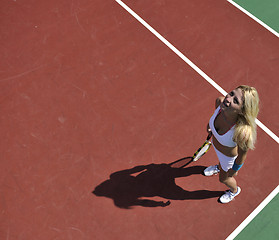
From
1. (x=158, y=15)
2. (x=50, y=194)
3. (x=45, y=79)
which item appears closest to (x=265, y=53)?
(x=158, y=15)

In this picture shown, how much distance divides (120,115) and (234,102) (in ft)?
10.2

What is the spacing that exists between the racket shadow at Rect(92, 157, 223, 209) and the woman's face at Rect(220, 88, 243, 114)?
2249 mm

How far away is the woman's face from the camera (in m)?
4.60

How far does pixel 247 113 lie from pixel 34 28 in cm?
595

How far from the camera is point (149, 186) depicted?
655 centimetres

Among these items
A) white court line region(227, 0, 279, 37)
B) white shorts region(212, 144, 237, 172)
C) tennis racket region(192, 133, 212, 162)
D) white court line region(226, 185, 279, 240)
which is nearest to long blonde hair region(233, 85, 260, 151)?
white shorts region(212, 144, 237, 172)

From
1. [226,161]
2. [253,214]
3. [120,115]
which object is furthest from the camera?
[120,115]

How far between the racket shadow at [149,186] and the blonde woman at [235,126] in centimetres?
117

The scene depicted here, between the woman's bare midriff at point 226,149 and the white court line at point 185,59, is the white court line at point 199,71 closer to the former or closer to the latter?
the white court line at point 185,59

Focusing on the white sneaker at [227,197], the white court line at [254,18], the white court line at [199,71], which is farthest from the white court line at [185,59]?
the white court line at [254,18]

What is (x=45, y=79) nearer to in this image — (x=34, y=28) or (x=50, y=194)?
(x=34, y=28)

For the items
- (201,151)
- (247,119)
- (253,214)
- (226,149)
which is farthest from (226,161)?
(253,214)

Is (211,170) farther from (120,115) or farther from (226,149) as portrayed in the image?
(120,115)

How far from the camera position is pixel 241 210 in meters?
6.27
